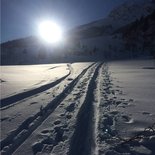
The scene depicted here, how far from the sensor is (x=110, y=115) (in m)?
6.33

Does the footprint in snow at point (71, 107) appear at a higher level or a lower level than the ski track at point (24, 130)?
higher

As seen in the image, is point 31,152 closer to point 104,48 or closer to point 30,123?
point 30,123

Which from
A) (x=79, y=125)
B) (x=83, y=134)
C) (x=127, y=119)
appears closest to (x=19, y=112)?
(x=79, y=125)

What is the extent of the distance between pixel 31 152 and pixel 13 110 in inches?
117

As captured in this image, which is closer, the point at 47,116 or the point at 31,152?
the point at 31,152

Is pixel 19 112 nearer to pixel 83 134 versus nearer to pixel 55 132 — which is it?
pixel 55 132

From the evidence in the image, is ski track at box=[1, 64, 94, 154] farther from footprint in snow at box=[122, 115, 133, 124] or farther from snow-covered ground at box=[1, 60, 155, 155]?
footprint in snow at box=[122, 115, 133, 124]

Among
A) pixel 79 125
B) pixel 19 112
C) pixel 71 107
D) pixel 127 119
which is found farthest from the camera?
pixel 71 107

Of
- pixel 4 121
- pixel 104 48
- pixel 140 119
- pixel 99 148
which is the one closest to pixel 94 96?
pixel 140 119

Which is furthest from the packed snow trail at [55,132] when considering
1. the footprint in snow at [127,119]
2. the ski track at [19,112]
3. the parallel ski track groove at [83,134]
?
the footprint in snow at [127,119]

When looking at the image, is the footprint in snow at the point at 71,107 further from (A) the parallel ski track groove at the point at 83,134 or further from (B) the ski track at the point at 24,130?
(B) the ski track at the point at 24,130

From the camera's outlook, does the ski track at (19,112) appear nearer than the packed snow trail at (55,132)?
No

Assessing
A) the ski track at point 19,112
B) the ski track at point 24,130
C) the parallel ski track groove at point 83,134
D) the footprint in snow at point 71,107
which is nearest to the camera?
the parallel ski track groove at point 83,134

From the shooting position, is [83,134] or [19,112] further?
[19,112]
